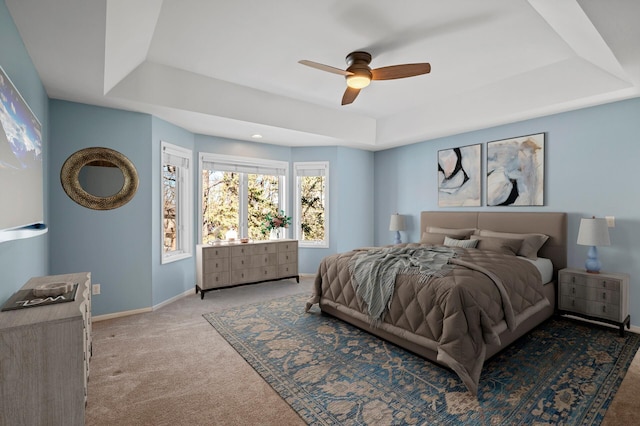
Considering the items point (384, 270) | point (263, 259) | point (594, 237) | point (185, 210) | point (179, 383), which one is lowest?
point (179, 383)

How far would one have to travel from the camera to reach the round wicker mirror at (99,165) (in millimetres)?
3379

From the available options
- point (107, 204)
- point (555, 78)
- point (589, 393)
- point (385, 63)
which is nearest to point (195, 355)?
point (107, 204)

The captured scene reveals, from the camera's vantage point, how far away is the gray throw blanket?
2.85 metres

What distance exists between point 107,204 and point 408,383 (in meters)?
3.63

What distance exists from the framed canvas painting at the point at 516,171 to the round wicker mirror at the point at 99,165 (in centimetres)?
476

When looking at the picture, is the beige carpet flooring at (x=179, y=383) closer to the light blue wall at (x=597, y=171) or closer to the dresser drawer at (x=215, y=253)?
the dresser drawer at (x=215, y=253)

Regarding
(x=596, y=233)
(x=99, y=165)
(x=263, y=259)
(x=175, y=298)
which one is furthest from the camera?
(x=263, y=259)

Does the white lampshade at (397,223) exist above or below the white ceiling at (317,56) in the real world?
below

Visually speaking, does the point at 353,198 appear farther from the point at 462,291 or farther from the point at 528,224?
the point at 462,291

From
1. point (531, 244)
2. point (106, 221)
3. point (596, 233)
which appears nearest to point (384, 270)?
point (531, 244)

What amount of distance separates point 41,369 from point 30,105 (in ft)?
6.81

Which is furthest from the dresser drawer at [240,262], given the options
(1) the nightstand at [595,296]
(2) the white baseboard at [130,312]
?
(1) the nightstand at [595,296]

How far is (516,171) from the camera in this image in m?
4.25

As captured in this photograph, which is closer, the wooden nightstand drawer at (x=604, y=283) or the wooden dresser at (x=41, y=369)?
the wooden dresser at (x=41, y=369)
